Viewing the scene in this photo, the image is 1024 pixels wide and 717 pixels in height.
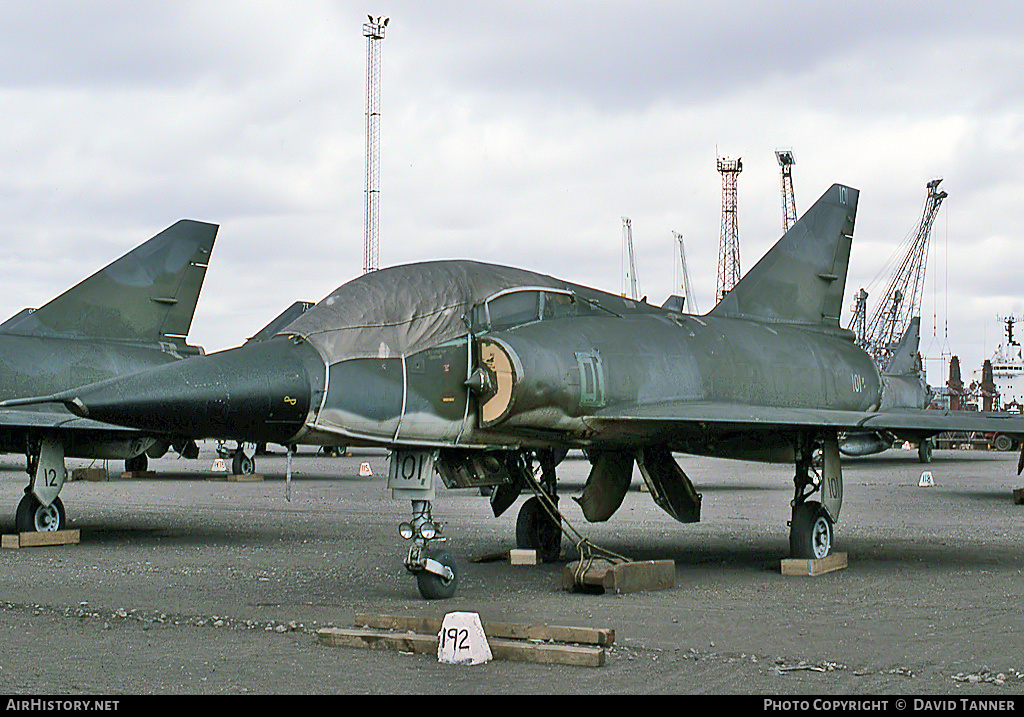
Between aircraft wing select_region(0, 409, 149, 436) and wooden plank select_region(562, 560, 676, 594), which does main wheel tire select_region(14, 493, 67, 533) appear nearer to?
aircraft wing select_region(0, 409, 149, 436)

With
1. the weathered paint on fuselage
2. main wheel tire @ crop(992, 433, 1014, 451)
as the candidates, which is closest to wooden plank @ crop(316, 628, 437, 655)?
the weathered paint on fuselage

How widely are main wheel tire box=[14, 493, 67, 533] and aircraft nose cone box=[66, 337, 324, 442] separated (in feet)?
21.4

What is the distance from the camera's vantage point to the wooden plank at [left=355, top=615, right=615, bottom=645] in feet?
21.5

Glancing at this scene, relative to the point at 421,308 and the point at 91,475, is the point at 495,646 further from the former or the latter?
the point at 91,475

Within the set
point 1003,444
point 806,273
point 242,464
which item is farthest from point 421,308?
point 1003,444

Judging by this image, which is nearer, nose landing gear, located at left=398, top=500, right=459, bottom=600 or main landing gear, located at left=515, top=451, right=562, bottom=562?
nose landing gear, located at left=398, top=500, right=459, bottom=600

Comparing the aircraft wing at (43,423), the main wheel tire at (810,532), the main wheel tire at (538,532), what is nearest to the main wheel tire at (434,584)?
the main wheel tire at (538,532)

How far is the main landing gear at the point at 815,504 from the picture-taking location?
36.1ft

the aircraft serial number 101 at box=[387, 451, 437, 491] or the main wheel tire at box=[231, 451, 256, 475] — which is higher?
the aircraft serial number 101 at box=[387, 451, 437, 491]

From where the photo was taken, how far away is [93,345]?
50.3 feet

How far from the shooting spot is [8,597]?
30.0ft

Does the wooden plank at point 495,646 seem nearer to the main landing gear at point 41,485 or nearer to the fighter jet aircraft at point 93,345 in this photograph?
the fighter jet aircraft at point 93,345

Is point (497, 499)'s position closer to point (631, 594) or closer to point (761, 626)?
point (631, 594)

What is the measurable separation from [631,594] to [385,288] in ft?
10.9
